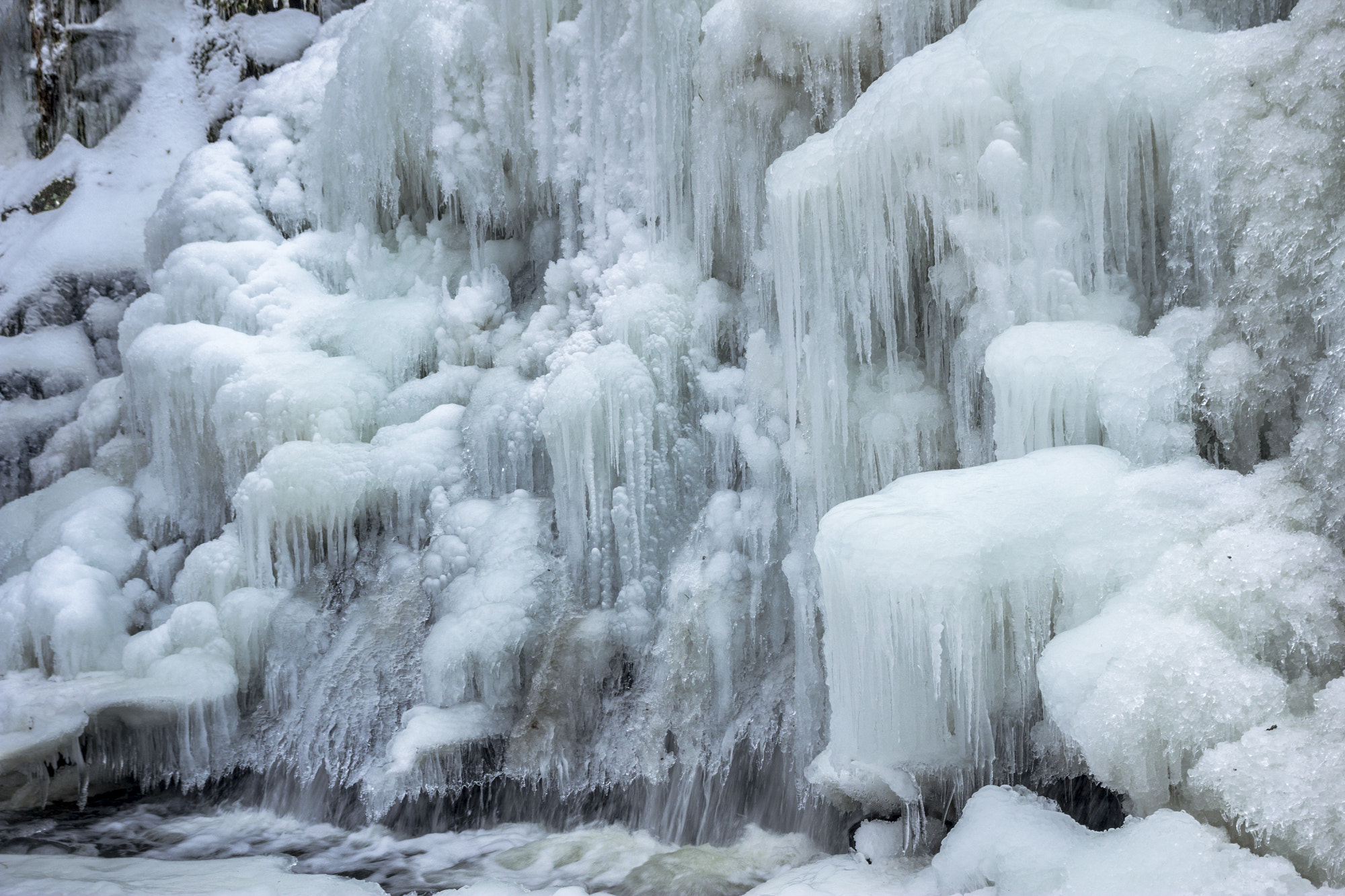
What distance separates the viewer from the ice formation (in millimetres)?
2928

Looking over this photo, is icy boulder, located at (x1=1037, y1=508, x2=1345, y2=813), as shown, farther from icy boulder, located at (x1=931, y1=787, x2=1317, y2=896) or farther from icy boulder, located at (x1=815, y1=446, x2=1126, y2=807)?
icy boulder, located at (x1=815, y1=446, x2=1126, y2=807)

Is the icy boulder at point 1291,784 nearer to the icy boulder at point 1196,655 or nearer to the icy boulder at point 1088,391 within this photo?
the icy boulder at point 1196,655

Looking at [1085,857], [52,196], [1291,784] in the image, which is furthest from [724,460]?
[52,196]

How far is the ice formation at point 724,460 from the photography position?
2928 millimetres

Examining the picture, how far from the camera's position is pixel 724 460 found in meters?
5.19

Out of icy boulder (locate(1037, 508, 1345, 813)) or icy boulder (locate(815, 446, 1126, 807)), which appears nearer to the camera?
icy boulder (locate(1037, 508, 1345, 813))

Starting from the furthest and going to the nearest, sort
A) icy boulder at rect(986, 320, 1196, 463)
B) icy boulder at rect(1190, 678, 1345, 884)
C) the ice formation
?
icy boulder at rect(986, 320, 1196, 463), the ice formation, icy boulder at rect(1190, 678, 1345, 884)

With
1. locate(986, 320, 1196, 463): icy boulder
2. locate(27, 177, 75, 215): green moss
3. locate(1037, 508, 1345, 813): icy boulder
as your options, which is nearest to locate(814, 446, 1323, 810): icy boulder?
locate(1037, 508, 1345, 813): icy boulder

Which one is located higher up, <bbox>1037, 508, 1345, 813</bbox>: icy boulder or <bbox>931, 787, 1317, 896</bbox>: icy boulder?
<bbox>1037, 508, 1345, 813</bbox>: icy boulder

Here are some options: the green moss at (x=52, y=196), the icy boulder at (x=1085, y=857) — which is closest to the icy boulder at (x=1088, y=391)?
the icy boulder at (x=1085, y=857)

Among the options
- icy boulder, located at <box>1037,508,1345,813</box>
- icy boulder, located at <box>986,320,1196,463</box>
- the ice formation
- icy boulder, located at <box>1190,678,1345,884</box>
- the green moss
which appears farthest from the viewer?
the green moss

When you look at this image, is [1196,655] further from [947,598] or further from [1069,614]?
[947,598]

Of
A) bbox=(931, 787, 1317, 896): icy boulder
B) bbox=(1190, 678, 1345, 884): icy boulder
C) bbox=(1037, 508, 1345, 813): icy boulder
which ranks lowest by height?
bbox=(931, 787, 1317, 896): icy boulder

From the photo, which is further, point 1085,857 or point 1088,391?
point 1088,391
